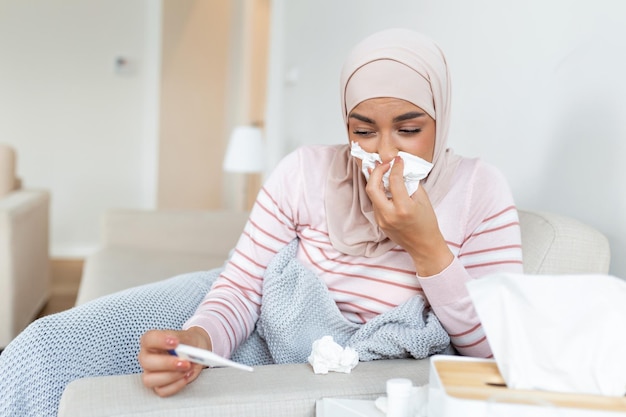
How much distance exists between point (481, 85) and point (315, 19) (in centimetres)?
171

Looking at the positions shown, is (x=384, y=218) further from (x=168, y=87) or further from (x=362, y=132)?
(x=168, y=87)

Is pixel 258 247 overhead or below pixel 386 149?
below

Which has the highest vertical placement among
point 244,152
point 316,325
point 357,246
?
point 357,246

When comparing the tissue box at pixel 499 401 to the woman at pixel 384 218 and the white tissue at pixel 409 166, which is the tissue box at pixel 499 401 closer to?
the woman at pixel 384 218

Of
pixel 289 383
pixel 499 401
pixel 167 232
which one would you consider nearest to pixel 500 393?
pixel 499 401

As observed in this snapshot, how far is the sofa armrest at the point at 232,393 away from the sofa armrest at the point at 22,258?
6.75ft

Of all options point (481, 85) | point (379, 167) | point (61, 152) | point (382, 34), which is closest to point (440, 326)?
point (379, 167)

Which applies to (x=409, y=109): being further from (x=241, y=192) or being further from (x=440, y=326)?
(x=241, y=192)

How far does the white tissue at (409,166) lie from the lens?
43.1 inches

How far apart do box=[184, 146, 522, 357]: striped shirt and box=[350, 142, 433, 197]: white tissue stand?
0.09m

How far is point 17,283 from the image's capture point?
111 inches

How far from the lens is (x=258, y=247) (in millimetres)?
1248

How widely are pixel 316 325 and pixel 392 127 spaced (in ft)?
1.15

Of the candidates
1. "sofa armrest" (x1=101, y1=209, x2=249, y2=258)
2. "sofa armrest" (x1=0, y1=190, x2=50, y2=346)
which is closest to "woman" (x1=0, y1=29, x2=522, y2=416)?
"sofa armrest" (x1=101, y1=209, x2=249, y2=258)
